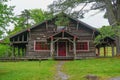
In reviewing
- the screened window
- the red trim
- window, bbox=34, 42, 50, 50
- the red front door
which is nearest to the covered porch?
the red front door

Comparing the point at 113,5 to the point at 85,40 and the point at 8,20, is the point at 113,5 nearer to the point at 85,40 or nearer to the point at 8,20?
the point at 85,40

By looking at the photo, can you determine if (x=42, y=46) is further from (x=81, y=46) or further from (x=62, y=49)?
(x=81, y=46)

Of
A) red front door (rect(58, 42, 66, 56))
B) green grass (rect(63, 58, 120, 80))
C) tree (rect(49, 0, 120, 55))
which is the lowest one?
green grass (rect(63, 58, 120, 80))

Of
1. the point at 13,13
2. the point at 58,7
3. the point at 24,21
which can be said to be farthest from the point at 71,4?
the point at 24,21

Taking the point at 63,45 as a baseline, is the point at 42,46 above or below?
below

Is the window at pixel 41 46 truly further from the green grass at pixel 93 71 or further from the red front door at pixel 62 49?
the green grass at pixel 93 71

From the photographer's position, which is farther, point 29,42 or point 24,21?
point 24,21

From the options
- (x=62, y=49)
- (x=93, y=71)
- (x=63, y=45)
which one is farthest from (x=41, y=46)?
(x=93, y=71)

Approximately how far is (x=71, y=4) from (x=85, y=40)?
872 cm

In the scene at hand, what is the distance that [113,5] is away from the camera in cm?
4550

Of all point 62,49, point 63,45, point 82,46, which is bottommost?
point 62,49

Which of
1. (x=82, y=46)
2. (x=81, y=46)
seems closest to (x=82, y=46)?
(x=82, y=46)

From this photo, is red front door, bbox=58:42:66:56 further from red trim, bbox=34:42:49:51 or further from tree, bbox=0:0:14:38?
tree, bbox=0:0:14:38

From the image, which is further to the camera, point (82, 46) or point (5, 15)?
point (82, 46)
